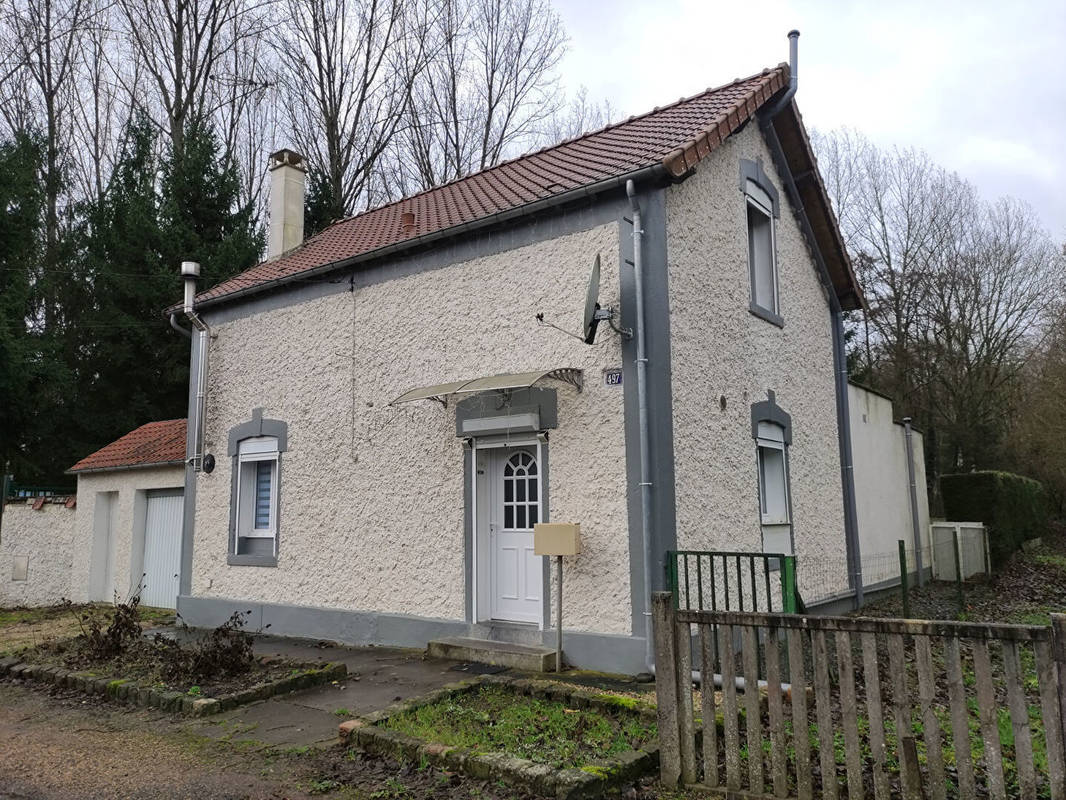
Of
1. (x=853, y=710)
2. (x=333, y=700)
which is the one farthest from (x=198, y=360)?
(x=853, y=710)

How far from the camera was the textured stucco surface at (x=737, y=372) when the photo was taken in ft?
25.8

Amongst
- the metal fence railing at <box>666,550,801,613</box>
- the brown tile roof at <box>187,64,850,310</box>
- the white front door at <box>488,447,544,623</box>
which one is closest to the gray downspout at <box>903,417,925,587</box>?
the metal fence railing at <box>666,550,801,613</box>

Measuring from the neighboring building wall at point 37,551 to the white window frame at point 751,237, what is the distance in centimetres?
1243

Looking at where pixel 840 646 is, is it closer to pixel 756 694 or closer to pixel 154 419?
pixel 756 694

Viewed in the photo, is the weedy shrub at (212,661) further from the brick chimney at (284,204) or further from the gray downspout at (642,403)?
the brick chimney at (284,204)

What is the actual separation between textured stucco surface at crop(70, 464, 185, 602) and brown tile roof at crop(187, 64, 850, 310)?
12.2ft

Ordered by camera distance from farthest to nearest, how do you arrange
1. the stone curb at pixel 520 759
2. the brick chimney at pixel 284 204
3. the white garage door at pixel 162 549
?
1. the brick chimney at pixel 284 204
2. the white garage door at pixel 162 549
3. the stone curb at pixel 520 759

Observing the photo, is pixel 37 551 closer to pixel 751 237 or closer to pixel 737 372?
pixel 737 372

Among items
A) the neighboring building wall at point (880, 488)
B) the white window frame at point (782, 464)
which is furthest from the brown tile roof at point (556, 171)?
the neighboring building wall at point (880, 488)

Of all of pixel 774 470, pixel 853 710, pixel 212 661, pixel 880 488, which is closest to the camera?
pixel 853 710

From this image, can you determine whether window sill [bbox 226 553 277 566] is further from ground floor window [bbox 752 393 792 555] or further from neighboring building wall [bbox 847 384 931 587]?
neighboring building wall [bbox 847 384 931 587]

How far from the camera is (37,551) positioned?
14.7 metres

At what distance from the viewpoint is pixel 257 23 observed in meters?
22.3

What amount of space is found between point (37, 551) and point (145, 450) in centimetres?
322
